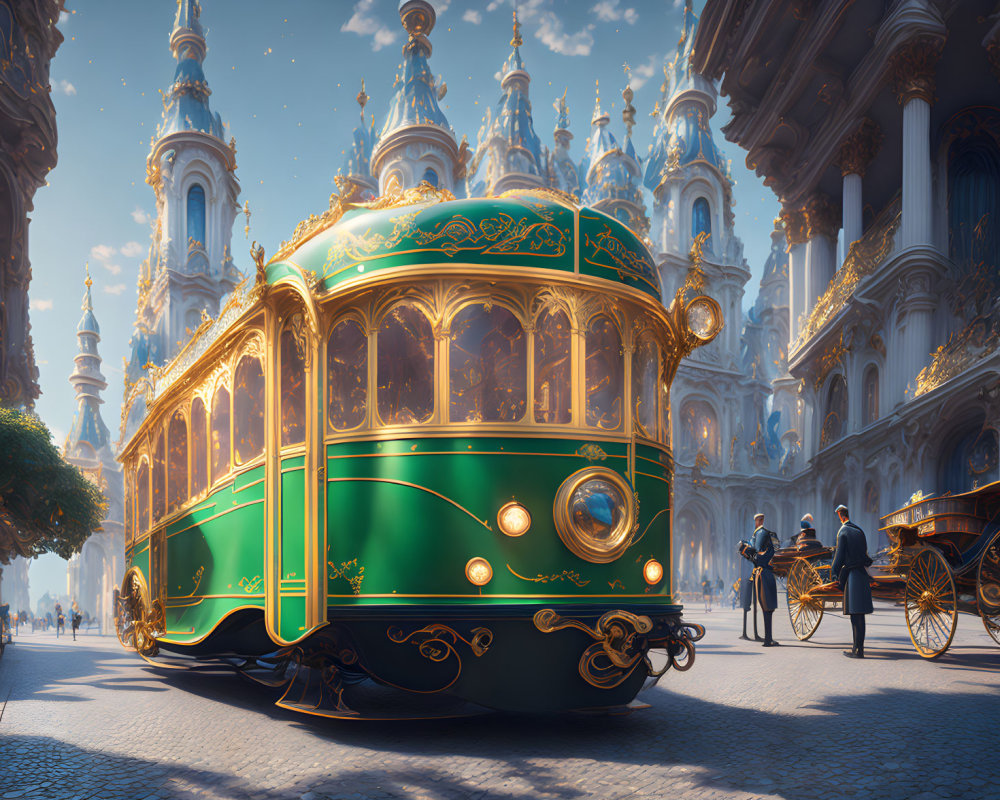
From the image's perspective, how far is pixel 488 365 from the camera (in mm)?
7137

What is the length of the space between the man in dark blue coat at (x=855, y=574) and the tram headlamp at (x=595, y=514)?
6.00m

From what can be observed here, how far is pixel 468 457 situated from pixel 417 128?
→ 133 feet

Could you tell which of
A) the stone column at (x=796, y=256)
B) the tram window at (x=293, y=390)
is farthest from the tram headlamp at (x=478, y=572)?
the stone column at (x=796, y=256)

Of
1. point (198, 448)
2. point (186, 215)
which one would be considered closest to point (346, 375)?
point (198, 448)

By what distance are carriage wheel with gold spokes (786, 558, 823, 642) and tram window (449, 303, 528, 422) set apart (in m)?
8.34

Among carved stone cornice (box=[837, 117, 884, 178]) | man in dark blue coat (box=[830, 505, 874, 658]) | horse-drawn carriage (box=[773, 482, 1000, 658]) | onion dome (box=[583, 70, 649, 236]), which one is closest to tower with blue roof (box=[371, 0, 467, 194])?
onion dome (box=[583, 70, 649, 236])

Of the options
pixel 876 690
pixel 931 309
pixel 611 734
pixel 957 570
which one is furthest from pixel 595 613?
pixel 931 309

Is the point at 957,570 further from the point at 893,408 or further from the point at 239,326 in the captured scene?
the point at 893,408

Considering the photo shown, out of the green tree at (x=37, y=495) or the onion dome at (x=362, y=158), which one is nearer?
the green tree at (x=37, y=495)

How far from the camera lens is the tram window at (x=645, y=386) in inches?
297

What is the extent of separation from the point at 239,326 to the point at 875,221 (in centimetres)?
2575

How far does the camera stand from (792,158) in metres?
31.5

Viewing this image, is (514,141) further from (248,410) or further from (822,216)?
(248,410)

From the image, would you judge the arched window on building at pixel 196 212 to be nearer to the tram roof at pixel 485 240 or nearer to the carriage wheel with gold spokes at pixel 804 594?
the carriage wheel with gold spokes at pixel 804 594
